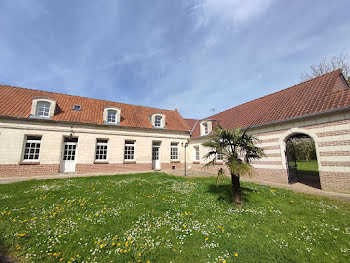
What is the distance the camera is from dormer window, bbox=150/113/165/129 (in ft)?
51.0

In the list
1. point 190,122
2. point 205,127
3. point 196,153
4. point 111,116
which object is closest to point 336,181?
point 205,127

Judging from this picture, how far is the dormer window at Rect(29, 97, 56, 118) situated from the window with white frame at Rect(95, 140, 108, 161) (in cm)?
432

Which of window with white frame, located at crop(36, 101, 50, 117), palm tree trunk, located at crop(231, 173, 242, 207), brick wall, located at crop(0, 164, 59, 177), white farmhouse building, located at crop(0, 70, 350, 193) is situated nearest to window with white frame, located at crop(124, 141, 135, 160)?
white farmhouse building, located at crop(0, 70, 350, 193)

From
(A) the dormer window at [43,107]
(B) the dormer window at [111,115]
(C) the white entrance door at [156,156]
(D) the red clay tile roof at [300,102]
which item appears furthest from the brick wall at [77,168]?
(D) the red clay tile roof at [300,102]

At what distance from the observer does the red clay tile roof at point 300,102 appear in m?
7.35

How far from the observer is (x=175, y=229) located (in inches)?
138

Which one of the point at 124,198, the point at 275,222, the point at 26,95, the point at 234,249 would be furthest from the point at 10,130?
the point at 275,222

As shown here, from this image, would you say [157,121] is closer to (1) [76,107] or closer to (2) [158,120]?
(2) [158,120]

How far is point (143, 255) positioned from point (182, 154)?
543 inches

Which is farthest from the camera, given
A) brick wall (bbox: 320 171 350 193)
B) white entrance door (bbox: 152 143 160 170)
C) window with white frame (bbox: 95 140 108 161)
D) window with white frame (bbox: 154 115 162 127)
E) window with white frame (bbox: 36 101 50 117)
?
window with white frame (bbox: 154 115 162 127)

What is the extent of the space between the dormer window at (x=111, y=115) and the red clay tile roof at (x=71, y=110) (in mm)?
494

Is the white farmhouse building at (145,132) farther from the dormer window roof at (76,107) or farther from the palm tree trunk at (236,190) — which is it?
the palm tree trunk at (236,190)

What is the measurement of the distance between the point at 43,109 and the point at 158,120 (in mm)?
9988

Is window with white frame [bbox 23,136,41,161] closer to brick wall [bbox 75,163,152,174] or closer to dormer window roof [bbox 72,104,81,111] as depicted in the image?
brick wall [bbox 75,163,152,174]
